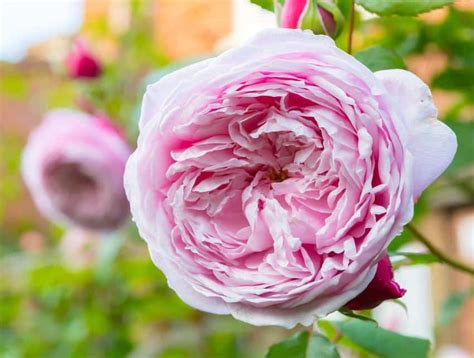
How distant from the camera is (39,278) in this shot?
4.50 feet

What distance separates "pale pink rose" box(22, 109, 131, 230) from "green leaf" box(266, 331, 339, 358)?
1.68ft

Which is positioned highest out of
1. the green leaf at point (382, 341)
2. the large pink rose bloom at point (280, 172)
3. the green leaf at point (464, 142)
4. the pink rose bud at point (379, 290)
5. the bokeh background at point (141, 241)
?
the large pink rose bloom at point (280, 172)

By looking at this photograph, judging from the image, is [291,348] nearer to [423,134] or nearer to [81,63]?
[423,134]

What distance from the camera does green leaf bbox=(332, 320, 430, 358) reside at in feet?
1.68

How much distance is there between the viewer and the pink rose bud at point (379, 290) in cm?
36

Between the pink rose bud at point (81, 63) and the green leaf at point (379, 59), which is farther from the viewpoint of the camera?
the pink rose bud at point (81, 63)

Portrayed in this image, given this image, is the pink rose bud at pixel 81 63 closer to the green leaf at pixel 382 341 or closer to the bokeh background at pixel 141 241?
the bokeh background at pixel 141 241

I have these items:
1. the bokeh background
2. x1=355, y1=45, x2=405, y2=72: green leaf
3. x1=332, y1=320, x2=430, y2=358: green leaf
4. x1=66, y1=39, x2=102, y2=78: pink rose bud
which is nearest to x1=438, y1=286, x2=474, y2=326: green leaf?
the bokeh background

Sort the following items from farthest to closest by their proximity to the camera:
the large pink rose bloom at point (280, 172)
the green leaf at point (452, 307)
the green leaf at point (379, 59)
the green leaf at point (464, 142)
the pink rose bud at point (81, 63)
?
the pink rose bud at point (81, 63), the green leaf at point (452, 307), the green leaf at point (464, 142), the green leaf at point (379, 59), the large pink rose bloom at point (280, 172)

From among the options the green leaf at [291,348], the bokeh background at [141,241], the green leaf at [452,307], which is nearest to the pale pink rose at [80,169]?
the bokeh background at [141,241]

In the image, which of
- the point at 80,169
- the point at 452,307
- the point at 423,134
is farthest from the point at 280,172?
the point at 80,169

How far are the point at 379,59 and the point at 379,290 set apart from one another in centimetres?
17

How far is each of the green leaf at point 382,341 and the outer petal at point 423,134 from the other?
0.60 ft

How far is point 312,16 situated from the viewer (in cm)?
42
